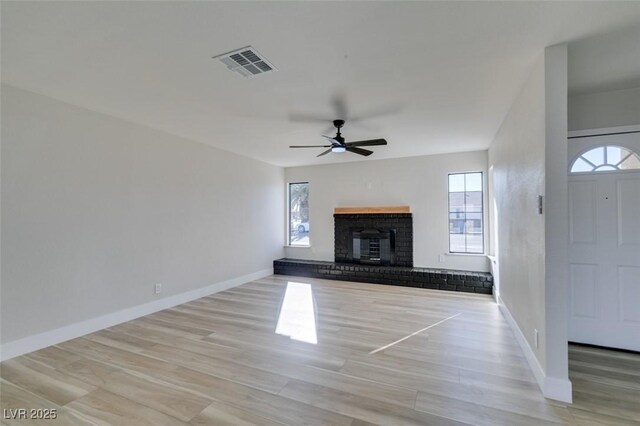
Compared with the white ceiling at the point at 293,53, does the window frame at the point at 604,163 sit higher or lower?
lower

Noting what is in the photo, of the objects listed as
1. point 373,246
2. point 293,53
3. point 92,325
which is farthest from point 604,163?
point 92,325

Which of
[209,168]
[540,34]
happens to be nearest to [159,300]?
[209,168]

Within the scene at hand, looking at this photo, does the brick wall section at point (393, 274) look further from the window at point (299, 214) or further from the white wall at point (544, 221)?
the white wall at point (544, 221)

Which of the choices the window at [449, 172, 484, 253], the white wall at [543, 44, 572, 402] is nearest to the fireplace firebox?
the window at [449, 172, 484, 253]

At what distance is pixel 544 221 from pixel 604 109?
1.73 metres

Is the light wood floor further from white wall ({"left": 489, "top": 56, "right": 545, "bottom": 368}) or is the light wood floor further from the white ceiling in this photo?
the white ceiling

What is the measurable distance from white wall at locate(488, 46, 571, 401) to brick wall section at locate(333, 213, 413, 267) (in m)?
2.86

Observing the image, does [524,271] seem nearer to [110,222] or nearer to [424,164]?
[424,164]

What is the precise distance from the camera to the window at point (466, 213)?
17.4 feet

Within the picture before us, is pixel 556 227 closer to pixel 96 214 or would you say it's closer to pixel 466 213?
pixel 466 213

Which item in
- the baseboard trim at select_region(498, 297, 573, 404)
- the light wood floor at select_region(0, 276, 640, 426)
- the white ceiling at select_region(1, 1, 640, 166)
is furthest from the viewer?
the baseboard trim at select_region(498, 297, 573, 404)

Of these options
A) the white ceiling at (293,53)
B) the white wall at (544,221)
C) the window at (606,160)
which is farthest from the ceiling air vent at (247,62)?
the window at (606,160)

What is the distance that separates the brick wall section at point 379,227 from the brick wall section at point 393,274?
25cm

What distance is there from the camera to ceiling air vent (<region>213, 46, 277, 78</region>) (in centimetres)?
213
